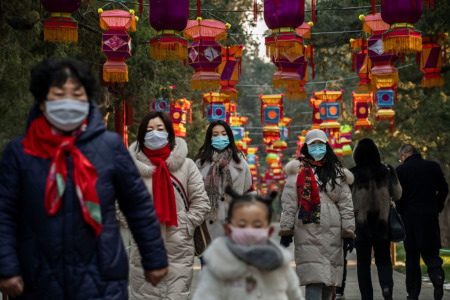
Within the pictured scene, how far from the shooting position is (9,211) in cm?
449

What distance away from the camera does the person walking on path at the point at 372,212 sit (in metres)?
10.0

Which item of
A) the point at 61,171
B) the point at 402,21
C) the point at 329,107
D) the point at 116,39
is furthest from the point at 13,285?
the point at 329,107

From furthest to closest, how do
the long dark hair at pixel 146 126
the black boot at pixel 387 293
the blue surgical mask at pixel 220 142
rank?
the black boot at pixel 387 293 < the blue surgical mask at pixel 220 142 < the long dark hair at pixel 146 126

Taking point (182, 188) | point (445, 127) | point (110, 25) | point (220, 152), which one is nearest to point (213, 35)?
point (110, 25)

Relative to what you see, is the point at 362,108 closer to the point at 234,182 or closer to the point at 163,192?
the point at 234,182

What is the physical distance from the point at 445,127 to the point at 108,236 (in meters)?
18.6

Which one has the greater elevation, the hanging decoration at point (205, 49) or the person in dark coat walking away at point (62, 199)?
the hanging decoration at point (205, 49)

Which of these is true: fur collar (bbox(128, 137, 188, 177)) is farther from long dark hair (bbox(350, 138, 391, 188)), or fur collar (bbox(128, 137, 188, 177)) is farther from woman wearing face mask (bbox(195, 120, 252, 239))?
long dark hair (bbox(350, 138, 391, 188))

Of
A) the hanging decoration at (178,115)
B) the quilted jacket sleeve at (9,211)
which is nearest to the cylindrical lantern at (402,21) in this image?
the quilted jacket sleeve at (9,211)

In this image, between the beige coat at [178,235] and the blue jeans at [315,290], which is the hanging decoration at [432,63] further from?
the beige coat at [178,235]

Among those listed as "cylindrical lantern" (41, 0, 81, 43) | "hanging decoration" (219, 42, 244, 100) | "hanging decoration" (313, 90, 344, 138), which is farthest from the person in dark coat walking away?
"hanging decoration" (313, 90, 344, 138)

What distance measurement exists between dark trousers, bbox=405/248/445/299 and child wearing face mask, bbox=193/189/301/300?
6248mm

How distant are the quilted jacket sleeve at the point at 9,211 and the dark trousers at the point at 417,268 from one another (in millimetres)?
7265

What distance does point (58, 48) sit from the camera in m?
14.7
